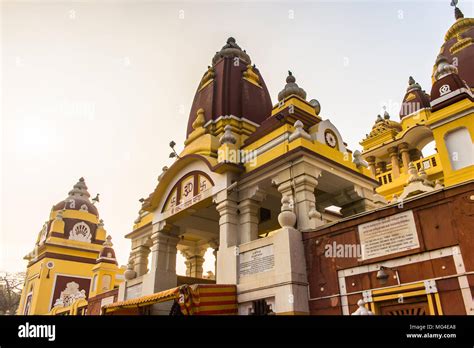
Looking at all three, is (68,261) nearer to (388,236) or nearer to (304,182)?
(304,182)

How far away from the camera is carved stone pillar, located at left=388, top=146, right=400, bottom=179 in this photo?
65.1ft

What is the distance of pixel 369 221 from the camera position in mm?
8680

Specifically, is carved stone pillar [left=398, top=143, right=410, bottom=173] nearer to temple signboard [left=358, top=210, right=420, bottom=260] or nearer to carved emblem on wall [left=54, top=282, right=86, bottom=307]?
temple signboard [left=358, top=210, right=420, bottom=260]

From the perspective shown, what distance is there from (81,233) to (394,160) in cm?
2471

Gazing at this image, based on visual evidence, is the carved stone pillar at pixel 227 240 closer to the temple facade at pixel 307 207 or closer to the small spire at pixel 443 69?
the temple facade at pixel 307 207

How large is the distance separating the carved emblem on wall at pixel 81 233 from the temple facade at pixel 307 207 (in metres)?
15.0

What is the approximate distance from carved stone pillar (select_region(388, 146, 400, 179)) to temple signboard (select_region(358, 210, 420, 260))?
12.1m

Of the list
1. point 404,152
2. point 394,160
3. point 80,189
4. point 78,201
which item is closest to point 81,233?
point 78,201

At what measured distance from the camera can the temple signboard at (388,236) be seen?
7930mm

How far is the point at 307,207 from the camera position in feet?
33.8

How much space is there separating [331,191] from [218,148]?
13.6 ft
